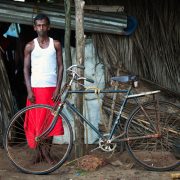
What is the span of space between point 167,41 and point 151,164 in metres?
2.22

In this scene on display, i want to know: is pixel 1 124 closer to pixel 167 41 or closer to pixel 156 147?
pixel 156 147

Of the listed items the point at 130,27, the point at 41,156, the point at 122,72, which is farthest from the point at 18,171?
the point at 130,27

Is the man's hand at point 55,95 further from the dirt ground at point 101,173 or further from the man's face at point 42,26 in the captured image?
the dirt ground at point 101,173

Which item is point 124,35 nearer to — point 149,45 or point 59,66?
point 149,45

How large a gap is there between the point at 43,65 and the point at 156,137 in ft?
5.35

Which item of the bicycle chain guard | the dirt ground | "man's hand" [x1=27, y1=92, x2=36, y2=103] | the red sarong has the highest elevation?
"man's hand" [x1=27, y1=92, x2=36, y2=103]

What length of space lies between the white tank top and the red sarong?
0.10 m

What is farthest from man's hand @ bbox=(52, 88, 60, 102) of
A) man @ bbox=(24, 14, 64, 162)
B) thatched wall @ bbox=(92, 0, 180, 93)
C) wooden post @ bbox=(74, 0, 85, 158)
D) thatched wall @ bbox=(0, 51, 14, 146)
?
thatched wall @ bbox=(92, 0, 180, 93)

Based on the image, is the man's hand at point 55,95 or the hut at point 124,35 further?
the hut at point 124,35

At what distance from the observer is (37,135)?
541 centimetres

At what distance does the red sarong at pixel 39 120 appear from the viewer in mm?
5426

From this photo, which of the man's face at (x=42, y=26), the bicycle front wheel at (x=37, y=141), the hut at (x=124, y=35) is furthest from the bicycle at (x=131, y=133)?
the hut at (x=124, y=35)

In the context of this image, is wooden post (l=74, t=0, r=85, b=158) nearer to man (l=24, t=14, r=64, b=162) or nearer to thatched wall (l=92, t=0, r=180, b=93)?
man (l=24, t=14, r=64, b=162)

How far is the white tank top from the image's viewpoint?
5.38 metres
